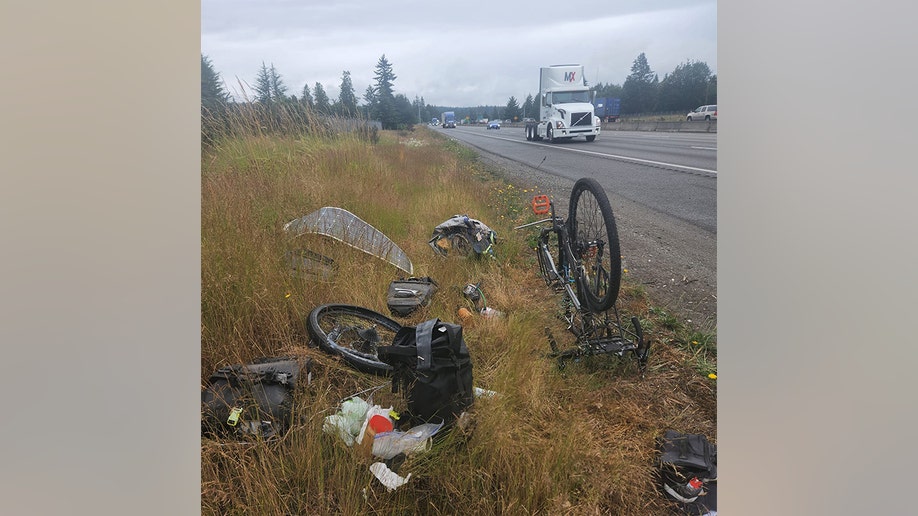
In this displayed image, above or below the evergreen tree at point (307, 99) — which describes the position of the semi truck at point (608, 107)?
below

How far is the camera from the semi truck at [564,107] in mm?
1609

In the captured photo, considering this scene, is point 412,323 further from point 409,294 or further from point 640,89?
point 640,89

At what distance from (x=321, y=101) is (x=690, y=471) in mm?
2666

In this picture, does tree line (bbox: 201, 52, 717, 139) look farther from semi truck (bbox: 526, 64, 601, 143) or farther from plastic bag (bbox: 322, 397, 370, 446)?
plastic bag (bbox: 322, 397, 370, 446)

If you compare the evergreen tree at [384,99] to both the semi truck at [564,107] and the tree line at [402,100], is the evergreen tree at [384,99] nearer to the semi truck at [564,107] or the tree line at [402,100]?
the tree line at [402,100]

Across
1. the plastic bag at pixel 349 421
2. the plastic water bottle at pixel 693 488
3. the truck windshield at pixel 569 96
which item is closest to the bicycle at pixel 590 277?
the truck windshield at pixel 569 96

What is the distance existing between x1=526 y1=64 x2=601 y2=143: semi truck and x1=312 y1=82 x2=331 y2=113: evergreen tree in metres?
1.60

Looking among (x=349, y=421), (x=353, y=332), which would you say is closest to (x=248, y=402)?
(x=349, y=421)

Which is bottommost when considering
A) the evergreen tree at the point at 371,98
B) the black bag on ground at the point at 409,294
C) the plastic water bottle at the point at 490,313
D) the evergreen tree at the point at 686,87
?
the plastic water bottle at the point at 490,313

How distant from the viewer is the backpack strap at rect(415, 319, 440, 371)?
1.43 m

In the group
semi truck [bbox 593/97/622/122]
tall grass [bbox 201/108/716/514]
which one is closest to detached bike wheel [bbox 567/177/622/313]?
tall grass [bbox 201/108/716/514]
